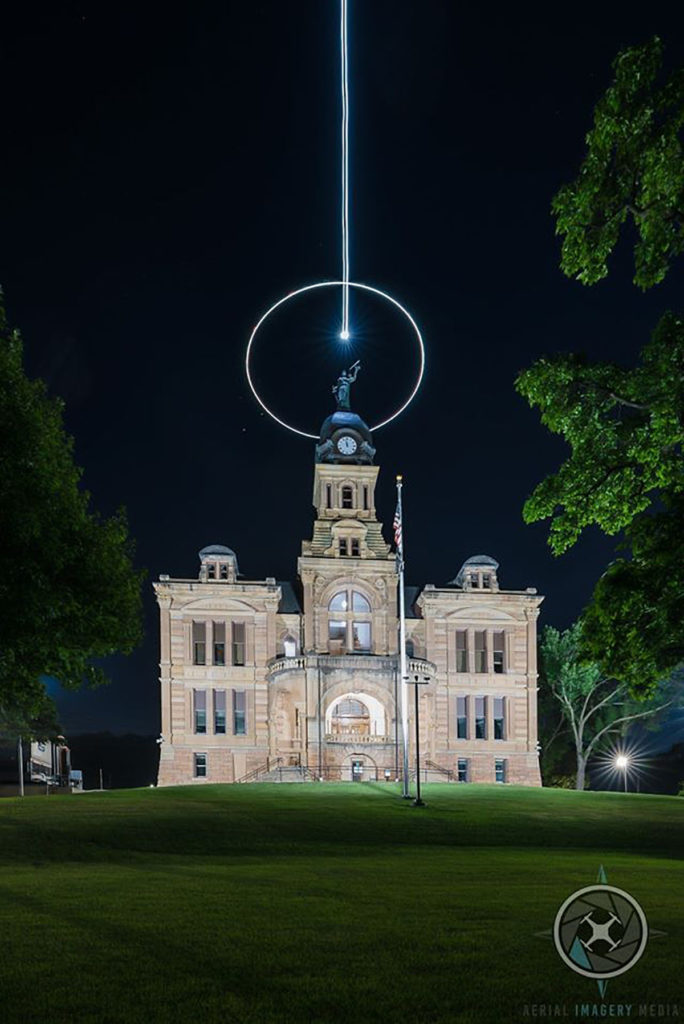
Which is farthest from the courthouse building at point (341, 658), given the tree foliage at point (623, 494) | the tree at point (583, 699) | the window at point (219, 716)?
the tree foliage at point (623, 494)

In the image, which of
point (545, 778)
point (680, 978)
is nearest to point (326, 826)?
point (680, 978)

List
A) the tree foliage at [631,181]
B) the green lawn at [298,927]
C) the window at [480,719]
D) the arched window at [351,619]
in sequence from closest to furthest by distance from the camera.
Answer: the green lawn at [298,927] → the tree foliage at [631,181] → the arched window at [351,619] → the window at [480,719]

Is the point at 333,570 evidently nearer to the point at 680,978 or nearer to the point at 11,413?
the point at 11,413

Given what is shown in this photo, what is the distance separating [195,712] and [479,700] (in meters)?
20.1

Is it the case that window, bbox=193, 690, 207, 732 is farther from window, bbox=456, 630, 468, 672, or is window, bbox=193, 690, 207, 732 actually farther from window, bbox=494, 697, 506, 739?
window, bbox=494, 697, 506, 739

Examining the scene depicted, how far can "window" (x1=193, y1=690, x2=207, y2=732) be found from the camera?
216 feet

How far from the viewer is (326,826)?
32.8 metres

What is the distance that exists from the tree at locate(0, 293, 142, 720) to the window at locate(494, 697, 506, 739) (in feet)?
141

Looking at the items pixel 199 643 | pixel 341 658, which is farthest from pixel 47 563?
pixel 199 643

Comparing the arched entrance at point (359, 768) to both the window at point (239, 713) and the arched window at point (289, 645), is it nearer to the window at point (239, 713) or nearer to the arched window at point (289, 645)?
the window at point (239, 713)

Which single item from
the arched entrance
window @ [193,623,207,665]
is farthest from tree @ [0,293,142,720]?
window @ [193,623,207,665]

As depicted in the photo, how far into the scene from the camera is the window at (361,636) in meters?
67.6

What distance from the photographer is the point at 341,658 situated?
6309 centimetres

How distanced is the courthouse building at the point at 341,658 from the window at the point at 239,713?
0.32ft
